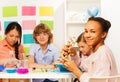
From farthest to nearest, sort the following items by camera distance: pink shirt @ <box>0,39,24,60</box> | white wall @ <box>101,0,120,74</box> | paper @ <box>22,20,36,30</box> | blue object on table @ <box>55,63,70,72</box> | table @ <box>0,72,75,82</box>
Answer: paper @ <box>22,20,36,30</box>, white wall @ <box>101,0,120,74</box>, pink shirt @ <box>0,39,24,60</box>, blue object on table @ <box>55,63,70,72</box>, table @ <box>0,72,75,82</box>

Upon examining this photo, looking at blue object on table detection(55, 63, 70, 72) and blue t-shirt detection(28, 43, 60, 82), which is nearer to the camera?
blue object on table detection(55, 63, 70, 72)

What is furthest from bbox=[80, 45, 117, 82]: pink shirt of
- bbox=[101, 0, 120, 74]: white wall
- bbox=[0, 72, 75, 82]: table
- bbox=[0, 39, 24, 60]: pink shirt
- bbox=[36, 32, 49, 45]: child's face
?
bbox=[101, 0, 120, 74]: white wall

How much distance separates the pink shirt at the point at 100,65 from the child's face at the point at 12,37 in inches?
67.7

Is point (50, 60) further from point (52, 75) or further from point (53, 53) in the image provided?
point (52, 75)

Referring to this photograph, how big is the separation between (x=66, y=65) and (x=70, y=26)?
1.94 metres

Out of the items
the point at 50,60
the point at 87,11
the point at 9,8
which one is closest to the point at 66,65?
the point at 50,60

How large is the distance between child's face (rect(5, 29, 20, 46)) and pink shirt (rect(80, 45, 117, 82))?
172cm

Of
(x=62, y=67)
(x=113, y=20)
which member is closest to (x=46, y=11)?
(x=113, y=20)

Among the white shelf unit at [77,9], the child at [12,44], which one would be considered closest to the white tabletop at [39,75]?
the child at [12,44]

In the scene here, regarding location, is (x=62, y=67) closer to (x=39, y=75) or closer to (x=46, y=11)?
(x=39, y=75)

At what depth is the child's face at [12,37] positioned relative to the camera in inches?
132

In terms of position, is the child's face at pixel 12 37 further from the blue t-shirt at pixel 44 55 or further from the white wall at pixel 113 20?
the white wall at pixel 113 20

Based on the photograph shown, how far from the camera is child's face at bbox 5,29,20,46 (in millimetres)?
3354

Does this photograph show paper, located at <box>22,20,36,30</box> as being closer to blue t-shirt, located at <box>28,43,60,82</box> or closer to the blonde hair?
the blonde hair
